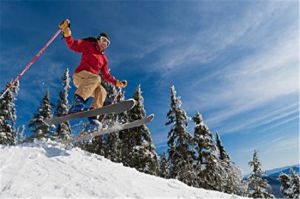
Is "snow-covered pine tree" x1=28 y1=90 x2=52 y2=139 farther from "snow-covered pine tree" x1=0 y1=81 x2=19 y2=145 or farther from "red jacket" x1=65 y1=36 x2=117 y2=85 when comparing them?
"red jacket" x1=65 y1=36 x2=117 y2=85

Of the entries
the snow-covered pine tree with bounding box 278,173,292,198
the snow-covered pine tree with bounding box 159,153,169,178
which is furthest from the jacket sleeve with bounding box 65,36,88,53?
the snow-covered pine tree with bounding box 278,173,292,198

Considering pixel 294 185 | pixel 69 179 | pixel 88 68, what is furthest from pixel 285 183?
pixel 69 179

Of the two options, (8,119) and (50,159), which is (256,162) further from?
(50,159)

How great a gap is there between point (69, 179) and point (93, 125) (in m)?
2.28

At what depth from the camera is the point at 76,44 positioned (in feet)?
29.8

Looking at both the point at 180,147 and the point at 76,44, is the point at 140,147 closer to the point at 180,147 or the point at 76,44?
the point at 180,147

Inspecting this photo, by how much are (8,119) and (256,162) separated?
2712cm

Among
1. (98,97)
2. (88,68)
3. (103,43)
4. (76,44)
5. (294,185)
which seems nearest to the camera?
(88,68)

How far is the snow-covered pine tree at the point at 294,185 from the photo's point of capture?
1467 inches

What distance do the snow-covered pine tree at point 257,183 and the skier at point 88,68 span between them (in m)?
28.7

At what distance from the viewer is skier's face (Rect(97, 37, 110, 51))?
9.34m

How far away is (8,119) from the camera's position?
3192 cm

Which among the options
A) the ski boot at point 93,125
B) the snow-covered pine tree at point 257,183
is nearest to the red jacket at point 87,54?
the ski boot at point 93,125

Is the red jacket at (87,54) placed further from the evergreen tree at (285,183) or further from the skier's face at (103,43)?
the evergreen tree at (285,183)
